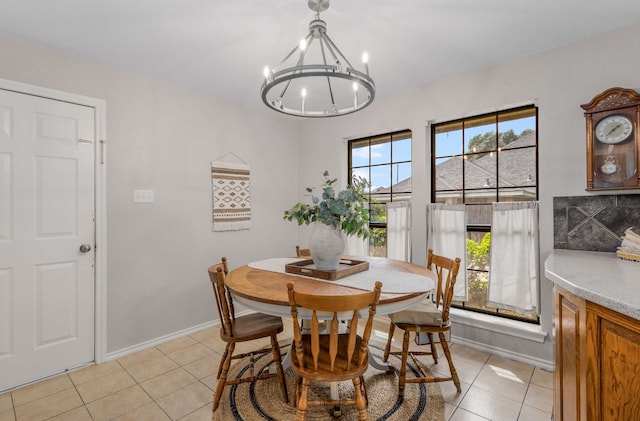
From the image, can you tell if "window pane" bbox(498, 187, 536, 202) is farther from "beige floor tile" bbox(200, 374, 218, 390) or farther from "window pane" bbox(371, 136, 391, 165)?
"beige floor tile" bbox(200, 374, 218, 390)

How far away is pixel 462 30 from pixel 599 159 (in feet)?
4.19

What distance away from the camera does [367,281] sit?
71.4 inches

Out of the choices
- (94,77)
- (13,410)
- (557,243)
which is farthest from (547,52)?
(13,410)

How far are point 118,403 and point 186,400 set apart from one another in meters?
0.43

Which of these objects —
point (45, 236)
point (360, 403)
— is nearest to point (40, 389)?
point (45, 236)

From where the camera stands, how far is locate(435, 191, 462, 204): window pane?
9.46 feet

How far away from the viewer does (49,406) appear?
6.31ft

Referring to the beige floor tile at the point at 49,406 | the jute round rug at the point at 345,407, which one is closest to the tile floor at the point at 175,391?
the beige floor tile at the point at 49,406

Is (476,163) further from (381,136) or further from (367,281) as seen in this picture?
(367,281)

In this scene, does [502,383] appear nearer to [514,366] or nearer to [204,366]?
[514,366]

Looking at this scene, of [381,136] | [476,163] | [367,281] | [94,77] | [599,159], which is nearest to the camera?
[367,281]

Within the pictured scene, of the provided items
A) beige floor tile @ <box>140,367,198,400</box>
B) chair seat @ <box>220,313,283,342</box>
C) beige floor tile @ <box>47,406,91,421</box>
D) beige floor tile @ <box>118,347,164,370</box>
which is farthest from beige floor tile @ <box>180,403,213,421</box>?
beige floor tile @ <box>118,347,164,370</box>

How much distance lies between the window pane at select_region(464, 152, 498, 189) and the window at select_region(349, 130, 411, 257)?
0.60 meters

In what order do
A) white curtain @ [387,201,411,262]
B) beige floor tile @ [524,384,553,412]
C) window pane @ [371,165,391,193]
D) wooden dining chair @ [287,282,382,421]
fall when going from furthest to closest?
window pane @ [371,165,391,193], white curtain @ [387,201,411,262], beige floor tile @ [524,384,553,412], wooden dining chair @ [287,282,382,421]
